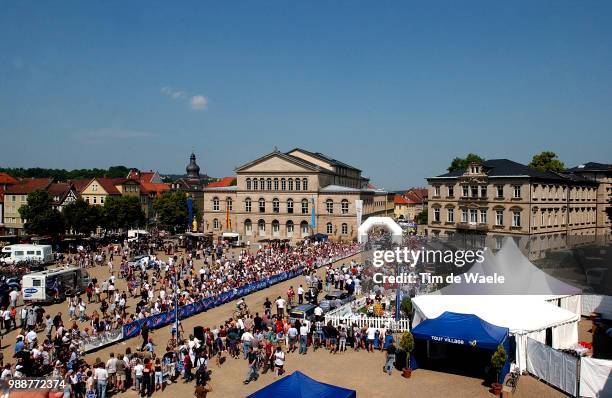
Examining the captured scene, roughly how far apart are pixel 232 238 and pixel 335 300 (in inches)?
1415

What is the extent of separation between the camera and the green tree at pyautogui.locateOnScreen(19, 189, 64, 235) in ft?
188

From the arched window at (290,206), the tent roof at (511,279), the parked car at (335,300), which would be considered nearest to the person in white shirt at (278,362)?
the parked car at (335,300)

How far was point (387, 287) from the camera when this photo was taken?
26.4 metres

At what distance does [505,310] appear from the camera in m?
16.7

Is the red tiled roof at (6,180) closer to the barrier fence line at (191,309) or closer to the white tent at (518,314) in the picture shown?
the barrier fence line at (191,309)

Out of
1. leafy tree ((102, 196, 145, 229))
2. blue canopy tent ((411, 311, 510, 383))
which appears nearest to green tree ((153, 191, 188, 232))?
leafy tree ((102, 196, 145, 229))

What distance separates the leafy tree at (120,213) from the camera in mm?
67369

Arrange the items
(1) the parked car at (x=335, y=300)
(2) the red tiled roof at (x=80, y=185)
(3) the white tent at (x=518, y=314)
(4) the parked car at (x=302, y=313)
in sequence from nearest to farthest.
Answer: (3) the white tent at (x=518, y=314), (4) the parked car at (x=302, y=313), (1) the parked car at (x=335, y=300), (2) the red tiled roof at (x=80, y=185)

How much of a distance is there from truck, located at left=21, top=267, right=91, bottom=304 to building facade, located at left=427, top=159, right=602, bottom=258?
32987mm

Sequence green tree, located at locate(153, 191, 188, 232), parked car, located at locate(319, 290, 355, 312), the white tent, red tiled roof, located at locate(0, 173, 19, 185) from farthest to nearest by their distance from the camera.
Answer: red tiled roof, located at locate(0, 173, 19, 185)
green tree, located at locate(153, 191, 188, 232)
parked car, located at locate(319, 290, 355, 312)
the white tent

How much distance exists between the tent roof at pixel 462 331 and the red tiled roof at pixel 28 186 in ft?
264

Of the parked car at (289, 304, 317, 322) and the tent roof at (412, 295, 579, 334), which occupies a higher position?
the tent roof at (412, 295, 579, 334)

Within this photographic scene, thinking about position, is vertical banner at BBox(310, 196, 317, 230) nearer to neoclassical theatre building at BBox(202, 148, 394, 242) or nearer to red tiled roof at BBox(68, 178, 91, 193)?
neoclassical theatre building at BBox(202, 148, 394, 242)

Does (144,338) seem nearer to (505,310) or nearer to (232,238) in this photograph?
(505,310)
